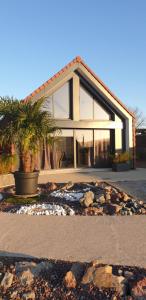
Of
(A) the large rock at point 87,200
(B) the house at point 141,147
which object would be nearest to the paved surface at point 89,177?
(A) the large rock at point 87,200

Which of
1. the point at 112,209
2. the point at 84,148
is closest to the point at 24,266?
the point at 112,209

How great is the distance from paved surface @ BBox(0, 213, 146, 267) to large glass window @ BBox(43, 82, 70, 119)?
10.0 meters

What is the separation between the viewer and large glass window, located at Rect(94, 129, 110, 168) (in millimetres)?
18750

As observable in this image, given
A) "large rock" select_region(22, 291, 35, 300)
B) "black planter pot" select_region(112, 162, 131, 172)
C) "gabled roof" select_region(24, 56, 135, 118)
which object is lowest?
"large rock" select_region(22, 291, 35, 300)

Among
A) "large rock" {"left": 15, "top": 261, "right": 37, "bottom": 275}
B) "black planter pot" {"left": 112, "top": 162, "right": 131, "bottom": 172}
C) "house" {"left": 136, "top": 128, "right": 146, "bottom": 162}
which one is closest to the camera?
"large rock" {"left": 15, "top": 261, "right": 37, "bottom": 275}

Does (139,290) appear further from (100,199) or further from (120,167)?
(120,167)

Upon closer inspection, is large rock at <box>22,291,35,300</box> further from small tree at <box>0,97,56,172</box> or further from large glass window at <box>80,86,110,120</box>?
large glass window at <box>80,86,110,120</box>

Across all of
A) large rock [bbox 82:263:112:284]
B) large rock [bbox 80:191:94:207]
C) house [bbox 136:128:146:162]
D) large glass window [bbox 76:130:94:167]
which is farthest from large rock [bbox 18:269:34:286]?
house [bbox 136:128:146:162]

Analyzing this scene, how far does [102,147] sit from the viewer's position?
62.3 feet

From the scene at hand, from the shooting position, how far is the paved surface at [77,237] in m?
5.30

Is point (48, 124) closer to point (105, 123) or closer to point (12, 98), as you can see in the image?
point (12, 98)

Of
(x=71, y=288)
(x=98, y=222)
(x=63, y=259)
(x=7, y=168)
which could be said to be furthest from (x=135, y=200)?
(x=7, y=168)

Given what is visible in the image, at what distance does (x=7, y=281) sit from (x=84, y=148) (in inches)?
567

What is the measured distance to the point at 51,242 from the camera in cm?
601
